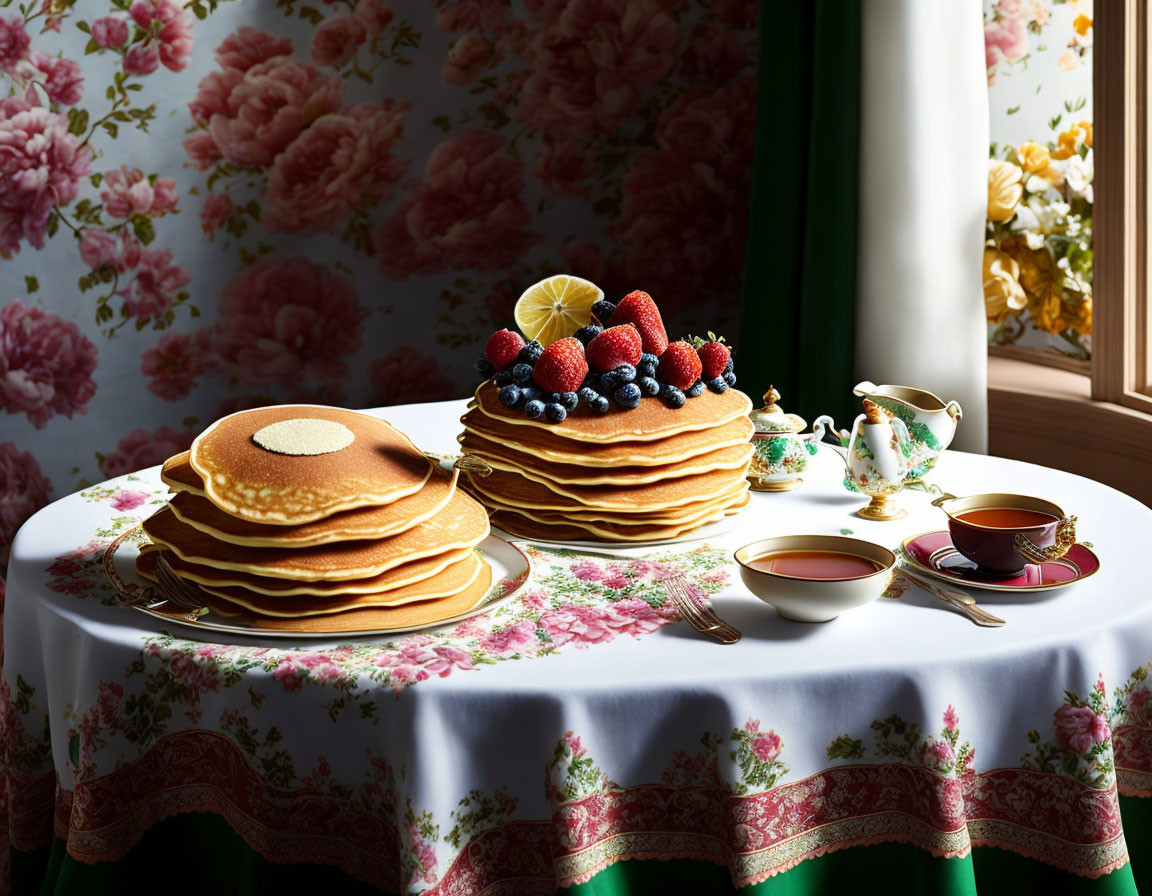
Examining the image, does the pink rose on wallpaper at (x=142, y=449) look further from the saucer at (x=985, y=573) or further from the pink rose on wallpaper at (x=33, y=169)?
the saucer at (x=985, y=573)

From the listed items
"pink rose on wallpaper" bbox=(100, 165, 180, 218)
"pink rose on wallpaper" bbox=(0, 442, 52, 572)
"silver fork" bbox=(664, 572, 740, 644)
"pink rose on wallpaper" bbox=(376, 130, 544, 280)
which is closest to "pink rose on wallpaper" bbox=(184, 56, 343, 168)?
"pink rose on wallpaper" bbox=(100, 165, 180, 218)

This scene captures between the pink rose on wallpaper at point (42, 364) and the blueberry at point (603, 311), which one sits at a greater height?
A: the blueberry at point (603, 311)

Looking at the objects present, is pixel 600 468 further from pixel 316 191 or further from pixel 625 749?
pixel 316 191

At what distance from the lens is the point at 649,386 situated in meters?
1.50

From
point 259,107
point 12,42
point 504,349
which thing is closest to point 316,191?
point 259,107

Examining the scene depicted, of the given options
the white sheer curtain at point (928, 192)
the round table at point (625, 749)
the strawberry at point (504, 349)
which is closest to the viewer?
the round table at point (625, 749)

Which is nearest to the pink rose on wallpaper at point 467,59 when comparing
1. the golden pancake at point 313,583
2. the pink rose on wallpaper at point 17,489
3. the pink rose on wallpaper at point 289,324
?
the pink rose on wallpaper at point 289,324

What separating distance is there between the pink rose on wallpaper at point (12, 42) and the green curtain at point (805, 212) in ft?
6.29

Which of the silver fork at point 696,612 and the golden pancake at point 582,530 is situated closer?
the silver fork at point 696,612

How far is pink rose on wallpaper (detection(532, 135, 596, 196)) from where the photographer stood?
3.36m

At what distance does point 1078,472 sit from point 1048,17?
117cm

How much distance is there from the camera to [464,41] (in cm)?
321

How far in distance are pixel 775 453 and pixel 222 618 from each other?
845 mm

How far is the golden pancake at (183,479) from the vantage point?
1.27m
